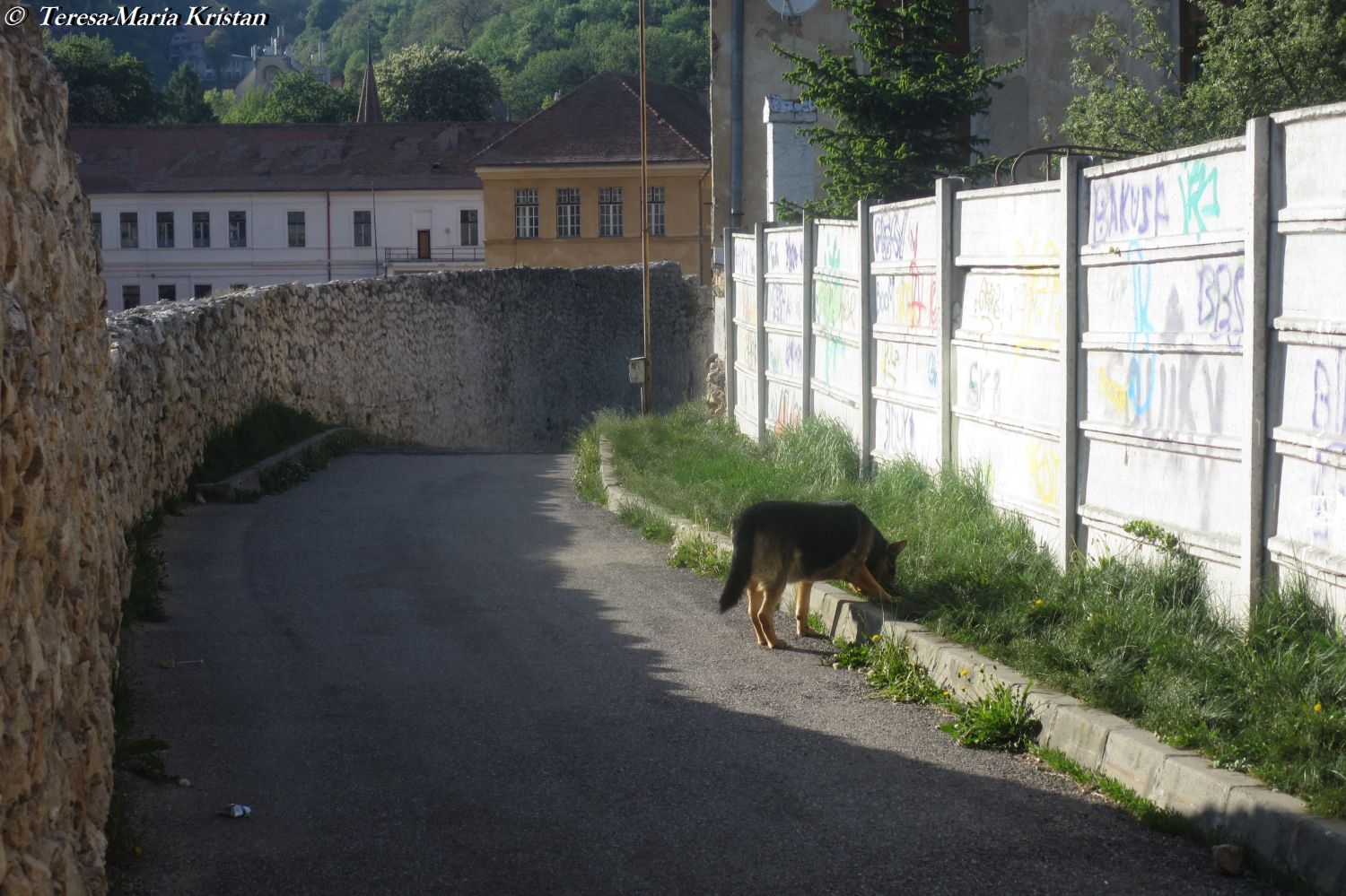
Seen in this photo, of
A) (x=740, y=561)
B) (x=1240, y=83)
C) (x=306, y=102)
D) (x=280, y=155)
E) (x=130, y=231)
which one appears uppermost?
(x=306, y=102)

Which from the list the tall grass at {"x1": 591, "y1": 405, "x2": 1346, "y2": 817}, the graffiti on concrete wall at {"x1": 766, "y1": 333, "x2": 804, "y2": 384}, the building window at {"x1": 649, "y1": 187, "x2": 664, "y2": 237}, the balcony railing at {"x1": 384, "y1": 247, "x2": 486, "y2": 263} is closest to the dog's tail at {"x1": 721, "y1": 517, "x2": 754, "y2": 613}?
the tall grass at {"x1": 591, "y1": 405, "x2": 1346, "y2": 817}

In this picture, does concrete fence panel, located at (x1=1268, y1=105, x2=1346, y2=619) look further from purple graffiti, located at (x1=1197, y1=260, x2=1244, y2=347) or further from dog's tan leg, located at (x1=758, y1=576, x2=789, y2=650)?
dog's tan leg, located at (x1=758, y1=576, x2=789, y2=650)

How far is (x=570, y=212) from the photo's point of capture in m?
54.4

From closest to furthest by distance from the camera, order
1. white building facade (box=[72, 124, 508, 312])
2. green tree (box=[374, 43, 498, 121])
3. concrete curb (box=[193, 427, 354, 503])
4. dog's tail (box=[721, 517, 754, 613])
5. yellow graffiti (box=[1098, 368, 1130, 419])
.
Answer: yellow graffiti (box=[1098, 368, 1130, 419])
dog's tail (box=[721, 517, 754, 613])
concrete curb (box=[193, 427, 354, 503])
white building facade (box=[72, 124, 508, 312])
green tree (box=[374, 43, 498, 121])

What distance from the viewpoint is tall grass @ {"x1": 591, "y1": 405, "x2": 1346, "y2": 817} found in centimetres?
525

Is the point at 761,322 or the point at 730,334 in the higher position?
the point at 761,322

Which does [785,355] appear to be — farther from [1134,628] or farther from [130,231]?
[130,231]

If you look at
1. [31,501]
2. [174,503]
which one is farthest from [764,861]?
[174,503]

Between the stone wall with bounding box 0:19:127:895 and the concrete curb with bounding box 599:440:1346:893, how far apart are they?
3.40m

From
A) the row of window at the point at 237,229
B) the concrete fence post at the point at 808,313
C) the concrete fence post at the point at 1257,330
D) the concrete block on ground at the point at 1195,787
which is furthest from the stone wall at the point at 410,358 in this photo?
the row of window at the point at 237,229

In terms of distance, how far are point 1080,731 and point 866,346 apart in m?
5.61

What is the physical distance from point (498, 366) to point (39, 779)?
25.2m

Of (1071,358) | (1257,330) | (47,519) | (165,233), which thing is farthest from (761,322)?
(165,233)

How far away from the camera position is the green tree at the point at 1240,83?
61.4 ft
